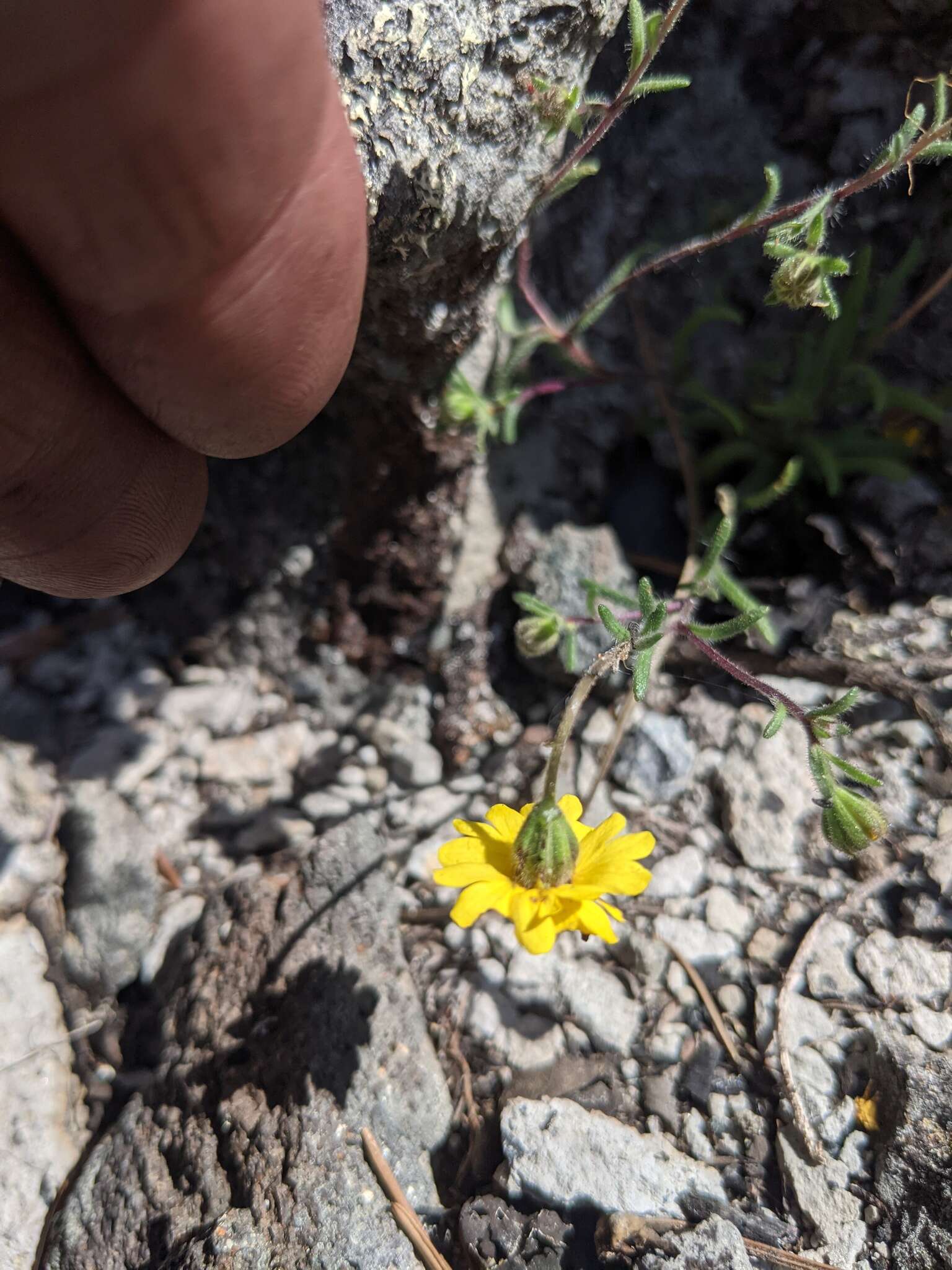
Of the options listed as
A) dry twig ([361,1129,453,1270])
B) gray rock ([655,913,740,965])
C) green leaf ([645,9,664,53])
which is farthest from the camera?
gray rock ([655,913,740,965])

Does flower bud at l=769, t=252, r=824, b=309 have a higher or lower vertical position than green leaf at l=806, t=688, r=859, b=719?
higher

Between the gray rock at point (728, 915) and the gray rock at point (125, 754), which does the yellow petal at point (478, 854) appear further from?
the gray rock at point (125, 754)

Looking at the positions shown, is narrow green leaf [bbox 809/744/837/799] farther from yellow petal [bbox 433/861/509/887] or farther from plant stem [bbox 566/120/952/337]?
plant stem [bbox 566/120/952/337]

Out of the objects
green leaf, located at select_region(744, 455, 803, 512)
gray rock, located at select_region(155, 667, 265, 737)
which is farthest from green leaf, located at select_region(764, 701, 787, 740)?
gray rock, located at select_region(155, 667, 265, 737)

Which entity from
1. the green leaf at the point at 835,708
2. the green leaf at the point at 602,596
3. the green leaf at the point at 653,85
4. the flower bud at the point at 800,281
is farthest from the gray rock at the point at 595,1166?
the green leaf at the point at 653,85

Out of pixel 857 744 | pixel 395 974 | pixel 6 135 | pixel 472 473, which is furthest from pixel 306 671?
pixel 6 135

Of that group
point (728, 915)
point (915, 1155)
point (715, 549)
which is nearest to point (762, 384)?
point (715, 549)
